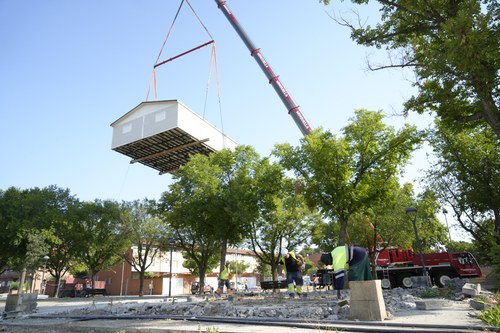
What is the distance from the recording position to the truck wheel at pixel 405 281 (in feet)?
72.9

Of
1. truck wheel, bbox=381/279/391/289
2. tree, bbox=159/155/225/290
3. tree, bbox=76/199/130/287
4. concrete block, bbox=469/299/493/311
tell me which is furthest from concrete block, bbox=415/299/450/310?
tree, bbox=76/199/130/287

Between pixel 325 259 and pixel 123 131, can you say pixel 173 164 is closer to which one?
pixel 123 131

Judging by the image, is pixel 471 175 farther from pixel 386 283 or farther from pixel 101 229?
pixel 101 229

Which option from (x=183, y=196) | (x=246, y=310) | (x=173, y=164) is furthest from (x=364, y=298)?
(x=173, y=164)

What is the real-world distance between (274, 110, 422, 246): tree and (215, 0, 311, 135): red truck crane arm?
18.6 feet

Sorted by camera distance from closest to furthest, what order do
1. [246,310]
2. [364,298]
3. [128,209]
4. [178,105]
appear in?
[364,298]
[246,310]
[178,105]
[128,209]

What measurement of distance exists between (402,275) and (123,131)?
2260cm

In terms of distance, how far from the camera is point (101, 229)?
37812 mm

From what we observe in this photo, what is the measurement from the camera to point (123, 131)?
84.7ft

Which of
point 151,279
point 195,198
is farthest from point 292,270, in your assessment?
point 151,279

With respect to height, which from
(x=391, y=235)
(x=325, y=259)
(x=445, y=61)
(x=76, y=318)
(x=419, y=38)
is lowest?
(x=76, y=318)

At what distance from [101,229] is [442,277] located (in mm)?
33214

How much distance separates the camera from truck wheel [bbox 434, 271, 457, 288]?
2119 centimetres

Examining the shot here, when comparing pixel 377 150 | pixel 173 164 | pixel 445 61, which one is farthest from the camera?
pixel 173 164
